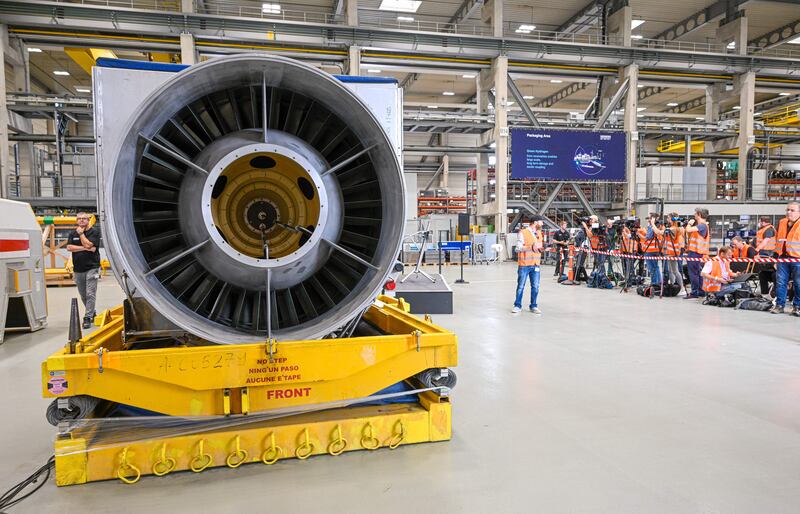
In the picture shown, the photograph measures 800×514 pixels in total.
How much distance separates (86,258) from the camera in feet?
19.6

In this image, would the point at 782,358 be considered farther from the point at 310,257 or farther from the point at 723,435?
the point at 310,257

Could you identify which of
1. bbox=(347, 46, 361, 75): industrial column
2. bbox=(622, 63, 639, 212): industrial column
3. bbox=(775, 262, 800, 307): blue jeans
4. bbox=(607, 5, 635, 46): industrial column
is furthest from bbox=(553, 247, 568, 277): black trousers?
bbox=(607, 5, 635, 46): industrial column

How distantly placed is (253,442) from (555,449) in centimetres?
154

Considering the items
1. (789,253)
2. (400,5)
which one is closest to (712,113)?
(400,5)

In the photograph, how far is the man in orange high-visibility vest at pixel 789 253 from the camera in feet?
21.5

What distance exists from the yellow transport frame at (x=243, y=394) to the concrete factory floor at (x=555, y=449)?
0.08 m

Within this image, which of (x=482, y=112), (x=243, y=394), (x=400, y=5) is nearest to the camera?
(x=243, y=394)

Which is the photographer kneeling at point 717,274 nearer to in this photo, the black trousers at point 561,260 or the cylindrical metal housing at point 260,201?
the black trousers at point 561,260

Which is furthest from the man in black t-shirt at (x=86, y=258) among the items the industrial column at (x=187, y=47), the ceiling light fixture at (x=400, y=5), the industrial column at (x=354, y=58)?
the ceiling light fixture at (x=400, y=5)

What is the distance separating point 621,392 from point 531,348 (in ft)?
4.60

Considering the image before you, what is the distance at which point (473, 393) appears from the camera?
11.3 ft

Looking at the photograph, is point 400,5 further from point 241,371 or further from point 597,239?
point 241,371

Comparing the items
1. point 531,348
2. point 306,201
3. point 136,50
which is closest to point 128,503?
point 306,201

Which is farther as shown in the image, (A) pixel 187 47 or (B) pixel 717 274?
(A) pixel 187 47
